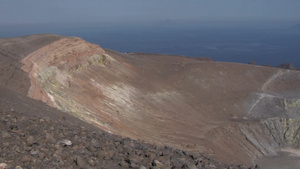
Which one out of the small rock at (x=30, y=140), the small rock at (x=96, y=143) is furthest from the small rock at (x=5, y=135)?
the small rock at (x=96, y=143)

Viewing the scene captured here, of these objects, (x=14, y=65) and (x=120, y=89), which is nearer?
(x=14, y=65)

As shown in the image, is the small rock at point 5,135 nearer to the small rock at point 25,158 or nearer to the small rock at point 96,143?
the small rock at point 25,158

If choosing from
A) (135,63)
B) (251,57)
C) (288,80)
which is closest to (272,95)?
(288,80)

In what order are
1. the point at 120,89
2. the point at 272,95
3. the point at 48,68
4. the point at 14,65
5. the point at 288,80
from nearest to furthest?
the point at 14,65 < the point at 48,68 < the point at 120,89 < the point at 272,95 < the point at 288,80

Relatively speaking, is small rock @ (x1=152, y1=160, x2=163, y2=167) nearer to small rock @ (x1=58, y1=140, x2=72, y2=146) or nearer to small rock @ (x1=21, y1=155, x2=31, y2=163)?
small rock @ (x1=58, y1=140, x2=72, y2=146)

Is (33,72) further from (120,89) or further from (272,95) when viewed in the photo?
(272,95)

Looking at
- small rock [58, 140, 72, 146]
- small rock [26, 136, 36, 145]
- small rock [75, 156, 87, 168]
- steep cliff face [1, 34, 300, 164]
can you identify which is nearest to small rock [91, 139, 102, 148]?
small rock [58, 140, 72, 146]
